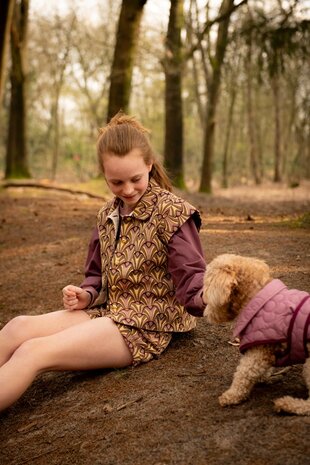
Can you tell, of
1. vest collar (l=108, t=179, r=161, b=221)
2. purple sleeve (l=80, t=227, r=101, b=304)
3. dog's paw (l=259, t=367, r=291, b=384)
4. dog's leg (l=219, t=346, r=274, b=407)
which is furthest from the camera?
purple sleeve (l=80, t=227, r=101, b=304)

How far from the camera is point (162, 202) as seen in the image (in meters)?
3.30

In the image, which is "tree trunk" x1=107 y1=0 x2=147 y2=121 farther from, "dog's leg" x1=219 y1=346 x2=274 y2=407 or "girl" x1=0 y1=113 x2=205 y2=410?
"dog's leg" x1=219 y1=346 x2=274 y2=407

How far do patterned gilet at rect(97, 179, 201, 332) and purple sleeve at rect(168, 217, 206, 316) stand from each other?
0.07 metres

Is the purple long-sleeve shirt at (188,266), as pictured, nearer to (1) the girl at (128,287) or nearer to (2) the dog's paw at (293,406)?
(1) the girl at (128,287)

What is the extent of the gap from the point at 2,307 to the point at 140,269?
2.46 metres

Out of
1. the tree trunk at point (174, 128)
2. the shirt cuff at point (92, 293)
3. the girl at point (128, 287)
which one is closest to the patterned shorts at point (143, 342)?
the girl at point (128, 287)

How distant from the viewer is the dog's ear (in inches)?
96.2

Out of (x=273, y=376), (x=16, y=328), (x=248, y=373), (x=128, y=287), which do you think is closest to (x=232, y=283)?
(x=248, y=373)

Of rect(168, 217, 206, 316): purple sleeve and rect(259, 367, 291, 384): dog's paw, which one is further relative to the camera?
rect(168, 217, 206, 316): purple sleeve

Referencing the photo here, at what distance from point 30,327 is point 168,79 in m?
12.4

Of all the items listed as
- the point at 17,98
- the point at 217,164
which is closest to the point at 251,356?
the point at 17,98

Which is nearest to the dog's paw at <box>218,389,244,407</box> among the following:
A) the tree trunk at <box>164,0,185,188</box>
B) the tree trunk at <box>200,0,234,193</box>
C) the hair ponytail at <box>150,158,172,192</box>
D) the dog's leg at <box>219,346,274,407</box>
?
the dog's leg at <box>219,346,274,407</box>

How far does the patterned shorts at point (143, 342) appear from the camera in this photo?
124 inches

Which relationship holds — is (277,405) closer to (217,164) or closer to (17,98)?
(17,98)
